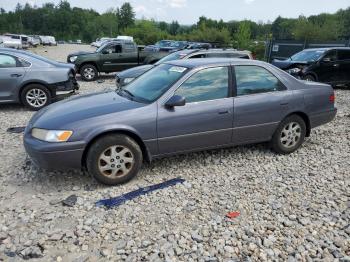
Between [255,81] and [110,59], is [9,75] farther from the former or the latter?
[110,59]

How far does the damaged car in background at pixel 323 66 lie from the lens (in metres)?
12.0

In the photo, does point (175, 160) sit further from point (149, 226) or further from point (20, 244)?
point (20, 244)

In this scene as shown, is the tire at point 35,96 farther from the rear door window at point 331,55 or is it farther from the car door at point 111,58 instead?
the rear door window at point 331,55

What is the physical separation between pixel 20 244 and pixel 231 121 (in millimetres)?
3034

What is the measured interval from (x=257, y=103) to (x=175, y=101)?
138 cm

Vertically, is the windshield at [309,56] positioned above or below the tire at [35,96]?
above

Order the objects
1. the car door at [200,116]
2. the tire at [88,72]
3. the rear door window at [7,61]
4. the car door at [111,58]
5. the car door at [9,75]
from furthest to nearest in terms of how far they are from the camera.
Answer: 1. the car door at [111,58]
2. the tire at [88,72]
3. the rear door window at [7,61]
4. the car door at [9,75]
5. the car door at [200,116]

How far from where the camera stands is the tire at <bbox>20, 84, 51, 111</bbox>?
27.7 feet

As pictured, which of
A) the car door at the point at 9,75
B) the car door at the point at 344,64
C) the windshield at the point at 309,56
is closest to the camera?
the car door at the point at 9,75

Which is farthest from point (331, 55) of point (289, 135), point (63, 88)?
point (63, 88)

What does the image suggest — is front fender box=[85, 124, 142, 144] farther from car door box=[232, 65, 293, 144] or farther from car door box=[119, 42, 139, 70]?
car door box=[119, 42, 139, 70]

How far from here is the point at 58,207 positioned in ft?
12.9

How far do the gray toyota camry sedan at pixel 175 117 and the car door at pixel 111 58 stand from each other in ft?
31.9

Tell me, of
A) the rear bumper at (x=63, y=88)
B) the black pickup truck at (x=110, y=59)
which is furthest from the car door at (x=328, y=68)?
the rear bumper at (x=63, y=88)
